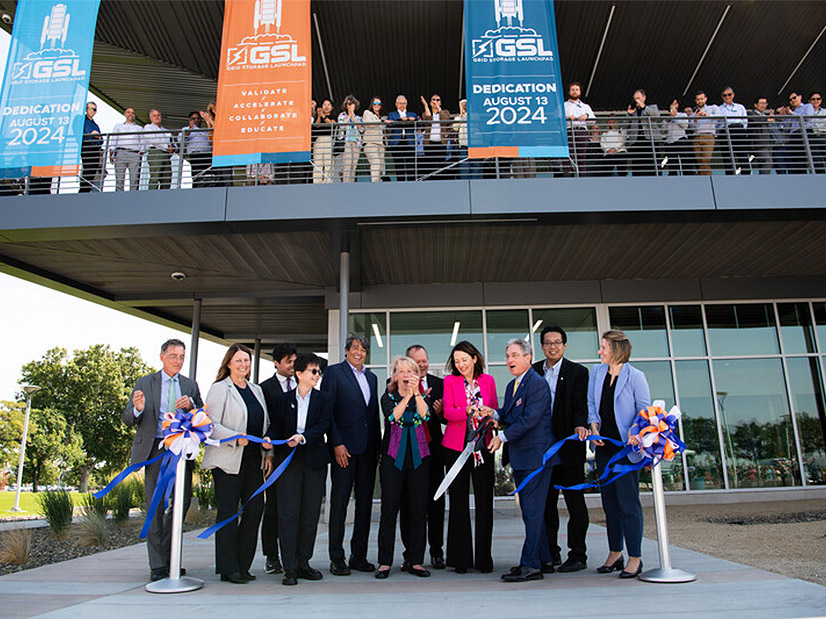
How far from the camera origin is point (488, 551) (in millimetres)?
4406

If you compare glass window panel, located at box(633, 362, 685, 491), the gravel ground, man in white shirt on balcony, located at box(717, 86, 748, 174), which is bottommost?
the gravel ground

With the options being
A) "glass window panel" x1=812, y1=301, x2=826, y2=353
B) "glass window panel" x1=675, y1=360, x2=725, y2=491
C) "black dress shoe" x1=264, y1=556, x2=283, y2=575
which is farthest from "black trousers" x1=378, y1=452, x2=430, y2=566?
"glass window panel" x1=812, y1=301, x2=826, y2=353

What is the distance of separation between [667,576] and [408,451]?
1.88 meters

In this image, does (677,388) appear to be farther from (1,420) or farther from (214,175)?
(1,420)

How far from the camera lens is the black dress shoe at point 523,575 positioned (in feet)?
13.2

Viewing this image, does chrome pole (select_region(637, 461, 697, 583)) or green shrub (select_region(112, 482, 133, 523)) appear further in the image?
green shrub (select_region(112, 482, 133, 523))

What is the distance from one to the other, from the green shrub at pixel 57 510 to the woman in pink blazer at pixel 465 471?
19.8 feet

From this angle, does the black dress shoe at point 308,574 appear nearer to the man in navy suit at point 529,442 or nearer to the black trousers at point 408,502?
the black trousers at point 408,502

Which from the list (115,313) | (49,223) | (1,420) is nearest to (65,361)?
(1,420)

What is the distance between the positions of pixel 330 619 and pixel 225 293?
406 inches

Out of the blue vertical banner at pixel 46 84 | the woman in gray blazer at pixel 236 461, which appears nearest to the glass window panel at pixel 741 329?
the woman in gray blazer at pixel 236 461

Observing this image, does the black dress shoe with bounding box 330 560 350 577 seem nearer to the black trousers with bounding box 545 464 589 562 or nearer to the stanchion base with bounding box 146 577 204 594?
the stanchion base with bounding box 146 577 204 594

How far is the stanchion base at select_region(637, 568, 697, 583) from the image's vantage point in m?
3.81

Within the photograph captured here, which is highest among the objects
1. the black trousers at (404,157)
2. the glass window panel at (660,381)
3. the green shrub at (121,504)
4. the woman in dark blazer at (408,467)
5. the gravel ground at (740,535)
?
the black trousers at (404,157)
